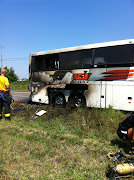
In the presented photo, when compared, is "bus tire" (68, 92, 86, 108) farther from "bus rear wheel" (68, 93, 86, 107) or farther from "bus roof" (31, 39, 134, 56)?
"bus roof" (31, 39, 134, 56)

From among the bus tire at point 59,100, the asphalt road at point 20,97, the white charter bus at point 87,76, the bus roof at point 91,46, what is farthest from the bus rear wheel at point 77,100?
the asphalt road at point 20,97

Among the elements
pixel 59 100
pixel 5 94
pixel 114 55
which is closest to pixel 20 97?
pixel 59 100

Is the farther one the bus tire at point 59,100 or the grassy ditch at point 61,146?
the bus tire at point 59,100

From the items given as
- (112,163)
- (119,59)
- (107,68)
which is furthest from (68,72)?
(112,163)

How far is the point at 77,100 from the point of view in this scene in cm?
763

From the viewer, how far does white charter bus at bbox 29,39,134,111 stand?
6.17 meters

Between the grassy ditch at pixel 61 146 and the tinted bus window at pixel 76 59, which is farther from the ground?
the tinted bus window at pixel 76 59

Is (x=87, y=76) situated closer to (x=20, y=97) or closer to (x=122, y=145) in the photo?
(x=122, y=145)

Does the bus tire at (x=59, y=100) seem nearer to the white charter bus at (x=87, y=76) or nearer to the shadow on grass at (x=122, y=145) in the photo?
the white charter bus at (x=87, y=76)

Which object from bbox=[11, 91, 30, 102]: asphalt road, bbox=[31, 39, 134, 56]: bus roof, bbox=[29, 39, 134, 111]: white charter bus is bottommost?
bbox=[11, 91, 30, 102]: asphalt road

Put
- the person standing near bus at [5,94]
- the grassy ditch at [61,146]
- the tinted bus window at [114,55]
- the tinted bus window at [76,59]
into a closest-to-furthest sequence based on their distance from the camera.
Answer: the grassy ditch at [61,146] < the person standing near bus at [5,94] < the tinted bus window at [114,55] < the tinted bus window at [76,59]

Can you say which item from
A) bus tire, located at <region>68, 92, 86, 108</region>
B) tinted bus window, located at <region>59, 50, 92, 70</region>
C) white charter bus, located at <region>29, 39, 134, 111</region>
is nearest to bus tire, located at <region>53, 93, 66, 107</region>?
white charter bus, located at <region>29, 39, 134, 111</region>

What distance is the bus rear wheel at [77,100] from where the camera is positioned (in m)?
7.41

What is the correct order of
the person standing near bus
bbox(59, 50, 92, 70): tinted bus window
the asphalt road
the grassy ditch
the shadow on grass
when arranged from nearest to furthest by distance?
the grassy ditch < the shadow on grass < the person standing near bus < bbox(59, 50, 92, 70): tinted bus window < the asphalt road
